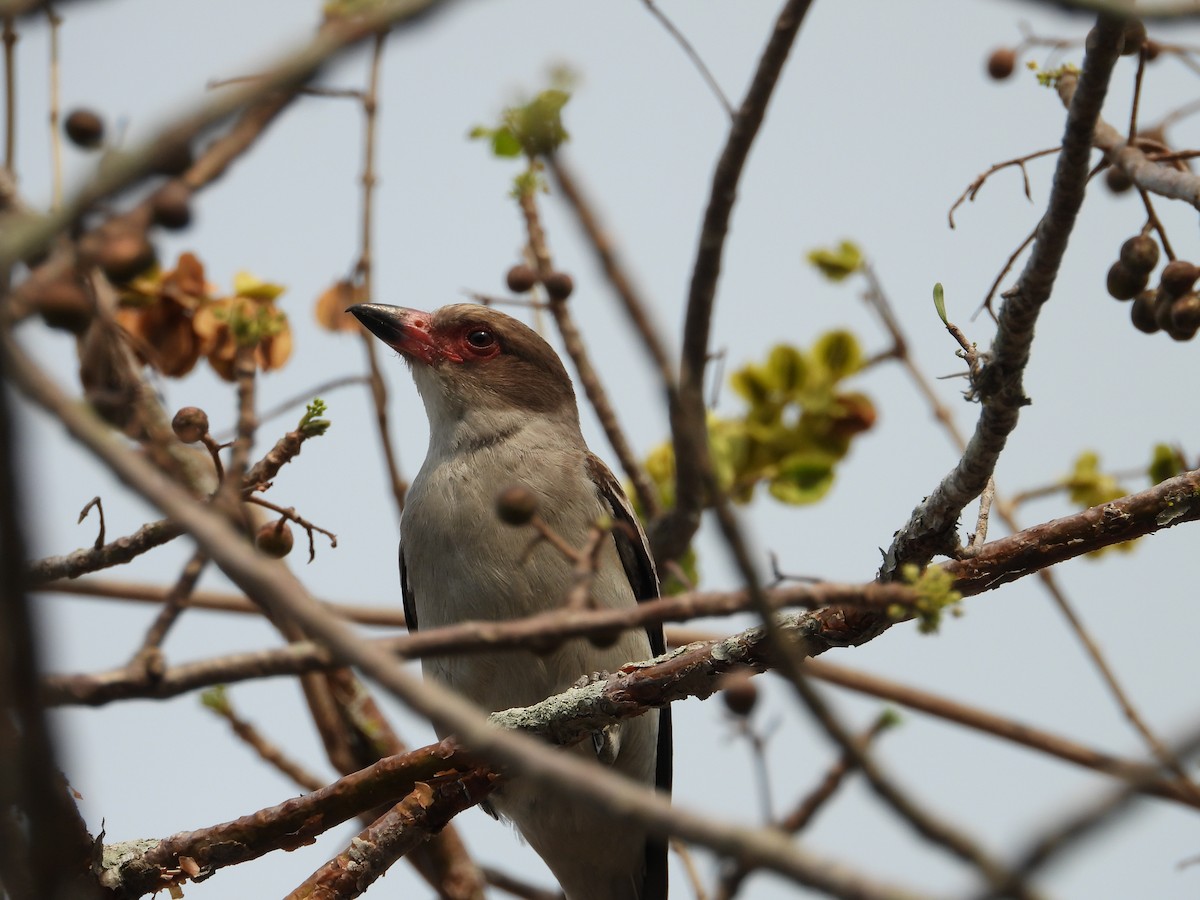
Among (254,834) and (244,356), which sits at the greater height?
(244,356)

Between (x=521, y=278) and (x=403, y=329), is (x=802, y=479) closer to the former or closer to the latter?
(x=521, y=278)

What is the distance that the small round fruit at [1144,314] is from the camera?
4102mm

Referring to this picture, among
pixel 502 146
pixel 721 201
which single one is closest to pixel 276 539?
pixel 502 146

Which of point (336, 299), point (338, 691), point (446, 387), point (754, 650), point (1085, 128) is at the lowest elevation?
point (754, 650)

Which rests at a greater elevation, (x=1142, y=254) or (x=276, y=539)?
(x=1142, y=254)

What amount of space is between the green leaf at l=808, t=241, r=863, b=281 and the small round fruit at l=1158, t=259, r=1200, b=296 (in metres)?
1.26

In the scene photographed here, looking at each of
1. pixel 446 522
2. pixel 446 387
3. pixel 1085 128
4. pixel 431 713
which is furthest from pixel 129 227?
pixel 446 387

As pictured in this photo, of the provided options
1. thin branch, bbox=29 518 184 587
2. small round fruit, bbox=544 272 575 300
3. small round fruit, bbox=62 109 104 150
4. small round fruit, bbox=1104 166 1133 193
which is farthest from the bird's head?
thin branch, bbox=29 518 184 587

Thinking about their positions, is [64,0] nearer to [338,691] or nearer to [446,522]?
[446,522]

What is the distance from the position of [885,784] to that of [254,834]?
103 inches

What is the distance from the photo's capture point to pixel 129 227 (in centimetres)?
191

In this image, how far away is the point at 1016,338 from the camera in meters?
3.02

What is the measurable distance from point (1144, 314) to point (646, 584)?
2.75m

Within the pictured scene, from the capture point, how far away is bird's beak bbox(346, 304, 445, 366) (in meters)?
6.38
